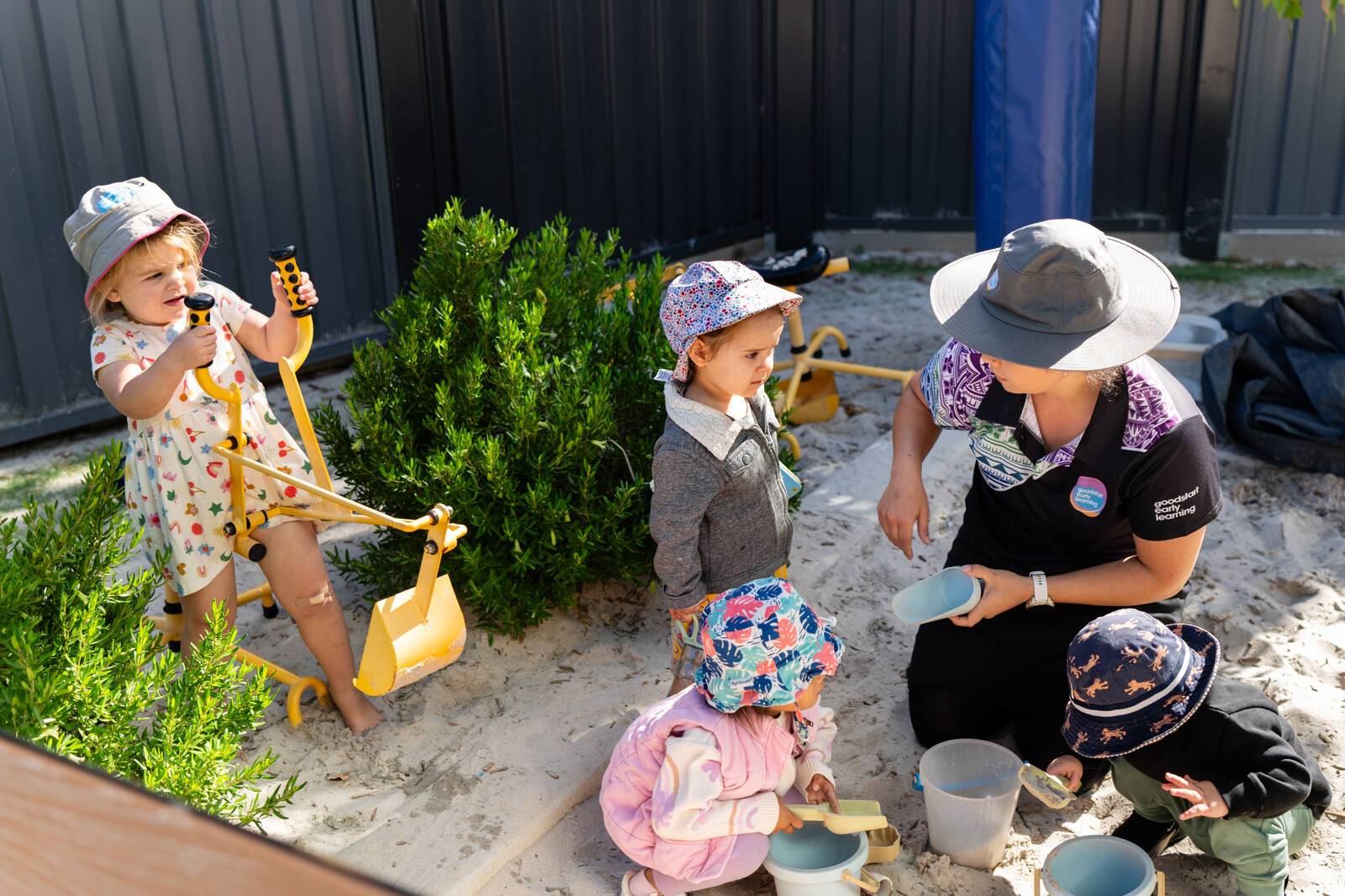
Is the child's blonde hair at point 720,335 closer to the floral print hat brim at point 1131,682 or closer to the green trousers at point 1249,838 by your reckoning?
the floral print hat brim at point 1131,682

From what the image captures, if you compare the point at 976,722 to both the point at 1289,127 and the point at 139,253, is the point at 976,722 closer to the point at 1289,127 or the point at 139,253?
the point at 139,253

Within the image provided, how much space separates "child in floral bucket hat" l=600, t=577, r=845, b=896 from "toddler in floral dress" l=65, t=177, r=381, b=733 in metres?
0.87

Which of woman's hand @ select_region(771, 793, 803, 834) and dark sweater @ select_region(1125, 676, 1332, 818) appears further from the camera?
woman's hand @ select_region(771, 793, 803, 834)

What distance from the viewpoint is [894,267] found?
7219 millimetres

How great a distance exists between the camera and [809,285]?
22.3ft

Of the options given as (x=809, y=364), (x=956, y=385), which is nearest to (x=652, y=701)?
(x=956, y=385)

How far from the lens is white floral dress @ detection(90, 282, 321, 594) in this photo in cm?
260

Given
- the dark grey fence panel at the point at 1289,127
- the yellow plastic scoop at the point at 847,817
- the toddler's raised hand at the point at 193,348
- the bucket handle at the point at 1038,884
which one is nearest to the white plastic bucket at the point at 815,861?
the yellow plastic scoop at the point at 847,817

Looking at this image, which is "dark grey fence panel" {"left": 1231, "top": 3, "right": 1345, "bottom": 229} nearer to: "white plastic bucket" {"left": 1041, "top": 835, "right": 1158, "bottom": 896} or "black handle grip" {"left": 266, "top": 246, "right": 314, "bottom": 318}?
"white plastic bucket" {"left": 1041, "top": 835, "right": 1158, "bottom": 896}

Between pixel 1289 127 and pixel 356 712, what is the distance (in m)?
6.56

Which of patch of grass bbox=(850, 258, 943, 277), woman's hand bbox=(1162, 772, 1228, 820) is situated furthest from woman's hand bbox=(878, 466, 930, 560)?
patch of grass bbox=(850, 258, 943, 277)

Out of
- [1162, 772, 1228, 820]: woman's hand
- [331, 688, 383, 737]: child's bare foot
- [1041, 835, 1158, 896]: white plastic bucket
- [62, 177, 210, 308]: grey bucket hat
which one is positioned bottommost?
[331, 688, 383, 737]: child's bare foot

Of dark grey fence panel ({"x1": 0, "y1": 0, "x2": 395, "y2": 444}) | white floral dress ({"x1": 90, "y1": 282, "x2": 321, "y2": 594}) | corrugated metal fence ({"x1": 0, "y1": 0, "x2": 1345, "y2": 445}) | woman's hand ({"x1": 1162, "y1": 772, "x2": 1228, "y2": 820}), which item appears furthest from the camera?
corrugated metal fence ({"x1": 0, "y1": 0, "x2": 1345, "y2": 445})

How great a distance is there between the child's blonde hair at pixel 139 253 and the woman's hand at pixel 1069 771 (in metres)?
2.13
